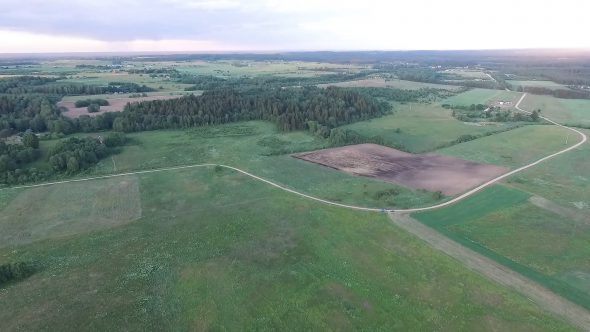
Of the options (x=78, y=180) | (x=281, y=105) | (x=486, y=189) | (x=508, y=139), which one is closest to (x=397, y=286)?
(x=486, y=189)

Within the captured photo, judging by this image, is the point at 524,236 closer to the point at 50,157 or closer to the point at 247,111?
the point at 50,157

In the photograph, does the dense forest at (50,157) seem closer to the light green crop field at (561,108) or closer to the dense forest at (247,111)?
the dense forest at (247,111)

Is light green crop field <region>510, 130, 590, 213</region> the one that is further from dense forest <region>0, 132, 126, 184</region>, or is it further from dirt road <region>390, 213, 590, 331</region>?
dense forest <region>0, 132, 126, 184</region>

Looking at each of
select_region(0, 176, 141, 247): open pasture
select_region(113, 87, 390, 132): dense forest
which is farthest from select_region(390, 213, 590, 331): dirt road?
select_region(113, 87, 390, 132): dense forest

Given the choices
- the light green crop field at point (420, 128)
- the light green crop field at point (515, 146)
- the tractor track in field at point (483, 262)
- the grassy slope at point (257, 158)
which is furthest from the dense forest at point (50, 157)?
the light green crop field at point (515, 146)

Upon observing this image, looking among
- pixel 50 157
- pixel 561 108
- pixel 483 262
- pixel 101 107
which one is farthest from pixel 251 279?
pixel 561 108

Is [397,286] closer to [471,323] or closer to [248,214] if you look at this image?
[471,323]
